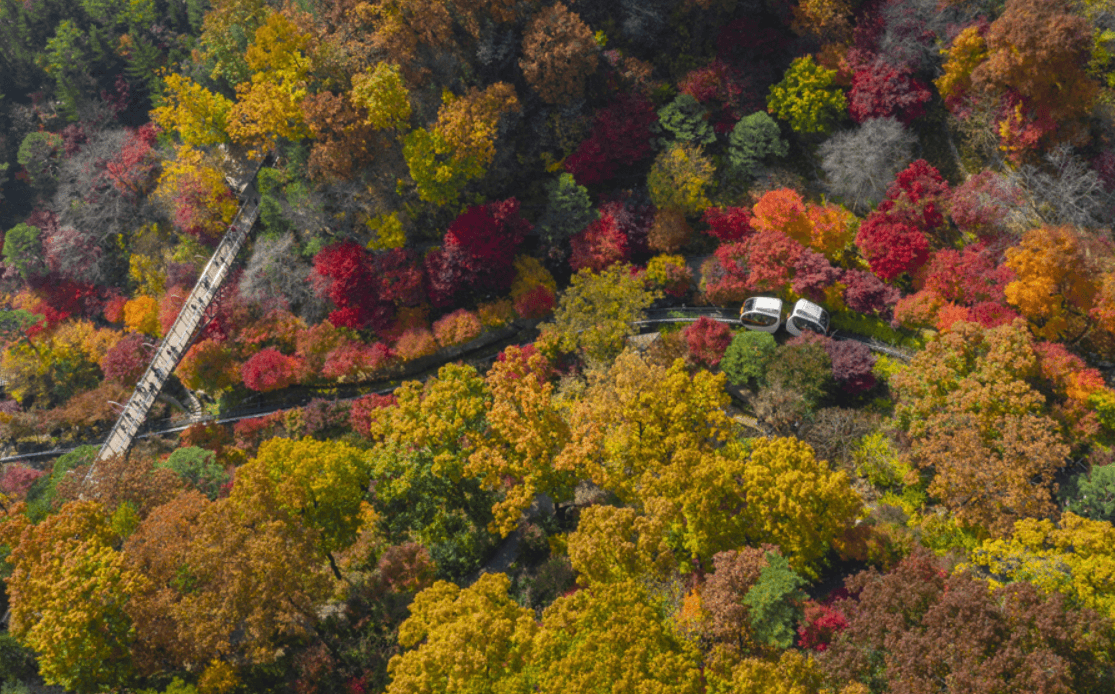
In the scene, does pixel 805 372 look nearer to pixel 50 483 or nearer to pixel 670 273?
pixel 670 273

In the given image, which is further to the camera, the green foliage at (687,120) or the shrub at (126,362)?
the shrub at (126,362)

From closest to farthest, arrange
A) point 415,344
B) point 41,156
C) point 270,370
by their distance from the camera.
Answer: point 415,344
point 270,370
point 41,156

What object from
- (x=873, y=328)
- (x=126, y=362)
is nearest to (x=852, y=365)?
(x=873, y=328)

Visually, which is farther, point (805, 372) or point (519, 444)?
point (805, 372)

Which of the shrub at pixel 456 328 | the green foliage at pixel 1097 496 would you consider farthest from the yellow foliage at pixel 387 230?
the green foliage at pixel 1097 496

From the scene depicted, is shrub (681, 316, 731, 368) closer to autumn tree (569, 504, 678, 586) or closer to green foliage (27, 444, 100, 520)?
autumn tree (569, 504, 678, 586)

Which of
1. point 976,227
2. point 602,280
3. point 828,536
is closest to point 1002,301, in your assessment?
point 976,227

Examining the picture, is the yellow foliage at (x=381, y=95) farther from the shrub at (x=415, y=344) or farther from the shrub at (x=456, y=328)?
the shrub at (x=415, y=344)
